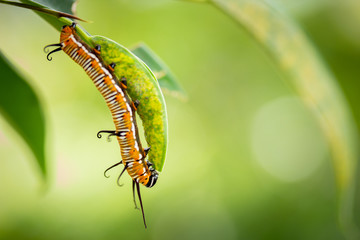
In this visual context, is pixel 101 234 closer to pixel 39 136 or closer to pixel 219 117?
pixel 219 117

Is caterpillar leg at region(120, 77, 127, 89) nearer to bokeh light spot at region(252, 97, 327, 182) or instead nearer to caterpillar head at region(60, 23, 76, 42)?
caterpillar head at region(60, 23, 76, 42)

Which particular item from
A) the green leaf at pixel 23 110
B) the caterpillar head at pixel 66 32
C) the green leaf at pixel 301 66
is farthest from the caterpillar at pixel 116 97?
the green leaf at pixel 301 66

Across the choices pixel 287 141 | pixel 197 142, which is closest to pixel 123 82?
pixel 197 142

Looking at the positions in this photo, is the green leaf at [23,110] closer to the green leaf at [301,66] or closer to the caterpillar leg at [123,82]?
the caterpillar leg at [123,82]

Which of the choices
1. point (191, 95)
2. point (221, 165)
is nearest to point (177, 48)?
point (191, 95)

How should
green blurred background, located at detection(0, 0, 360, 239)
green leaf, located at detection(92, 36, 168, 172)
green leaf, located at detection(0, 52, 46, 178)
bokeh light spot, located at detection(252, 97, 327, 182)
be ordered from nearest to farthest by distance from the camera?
green leaf, located at detection(92, 36, 168, 172) < green leaf, located at detection(0, 52, 46, 178) < green blurred background, located at detection(0, 0, 360, 239) < bokeh light spot, located at detection(252, 97, 327, 182)

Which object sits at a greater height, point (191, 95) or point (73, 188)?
point (191, 95)

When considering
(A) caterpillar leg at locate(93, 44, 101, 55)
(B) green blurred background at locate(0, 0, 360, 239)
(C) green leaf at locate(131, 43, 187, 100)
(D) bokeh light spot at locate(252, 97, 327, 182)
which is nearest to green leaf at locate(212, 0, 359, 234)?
(C) green leaf at locate(131, 43, 187, 100)
